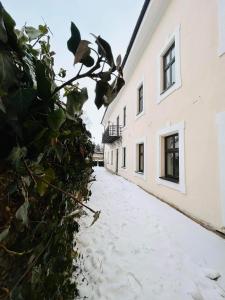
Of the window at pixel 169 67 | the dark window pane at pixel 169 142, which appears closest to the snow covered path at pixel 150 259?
the dark window pane at pixel 169 142

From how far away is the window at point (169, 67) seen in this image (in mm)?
5209

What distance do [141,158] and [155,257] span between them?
19.9 feet

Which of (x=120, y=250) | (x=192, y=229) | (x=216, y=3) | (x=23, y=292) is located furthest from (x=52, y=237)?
(x=216, y=3)

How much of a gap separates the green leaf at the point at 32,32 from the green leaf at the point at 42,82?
13.3 inches

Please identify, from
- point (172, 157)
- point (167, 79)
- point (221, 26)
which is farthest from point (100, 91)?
point (167, 79)

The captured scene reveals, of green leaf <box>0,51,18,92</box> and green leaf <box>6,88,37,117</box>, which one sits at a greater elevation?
green leaf <box>0,51,18,92</box>

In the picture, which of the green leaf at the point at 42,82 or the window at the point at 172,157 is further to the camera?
the window at the point at 172,157

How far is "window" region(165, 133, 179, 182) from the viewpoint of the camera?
4.81 metres

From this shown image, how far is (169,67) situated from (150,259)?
5036 millimetres

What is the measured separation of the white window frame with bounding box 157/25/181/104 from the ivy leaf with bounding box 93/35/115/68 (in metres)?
4.43

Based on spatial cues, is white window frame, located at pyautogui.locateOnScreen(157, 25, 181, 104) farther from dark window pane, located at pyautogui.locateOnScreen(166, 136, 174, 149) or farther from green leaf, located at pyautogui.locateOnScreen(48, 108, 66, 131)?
green leaf, located at pyautogui.locateOnScreen(48, 108, 66, 131)

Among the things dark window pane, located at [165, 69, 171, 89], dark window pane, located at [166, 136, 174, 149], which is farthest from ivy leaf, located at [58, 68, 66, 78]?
dark window pane, located at [165, 69, 171, 89]

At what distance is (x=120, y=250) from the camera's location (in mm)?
2430

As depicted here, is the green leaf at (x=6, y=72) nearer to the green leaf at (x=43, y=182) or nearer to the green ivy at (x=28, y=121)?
the green ivy at (x=28, y=121)
